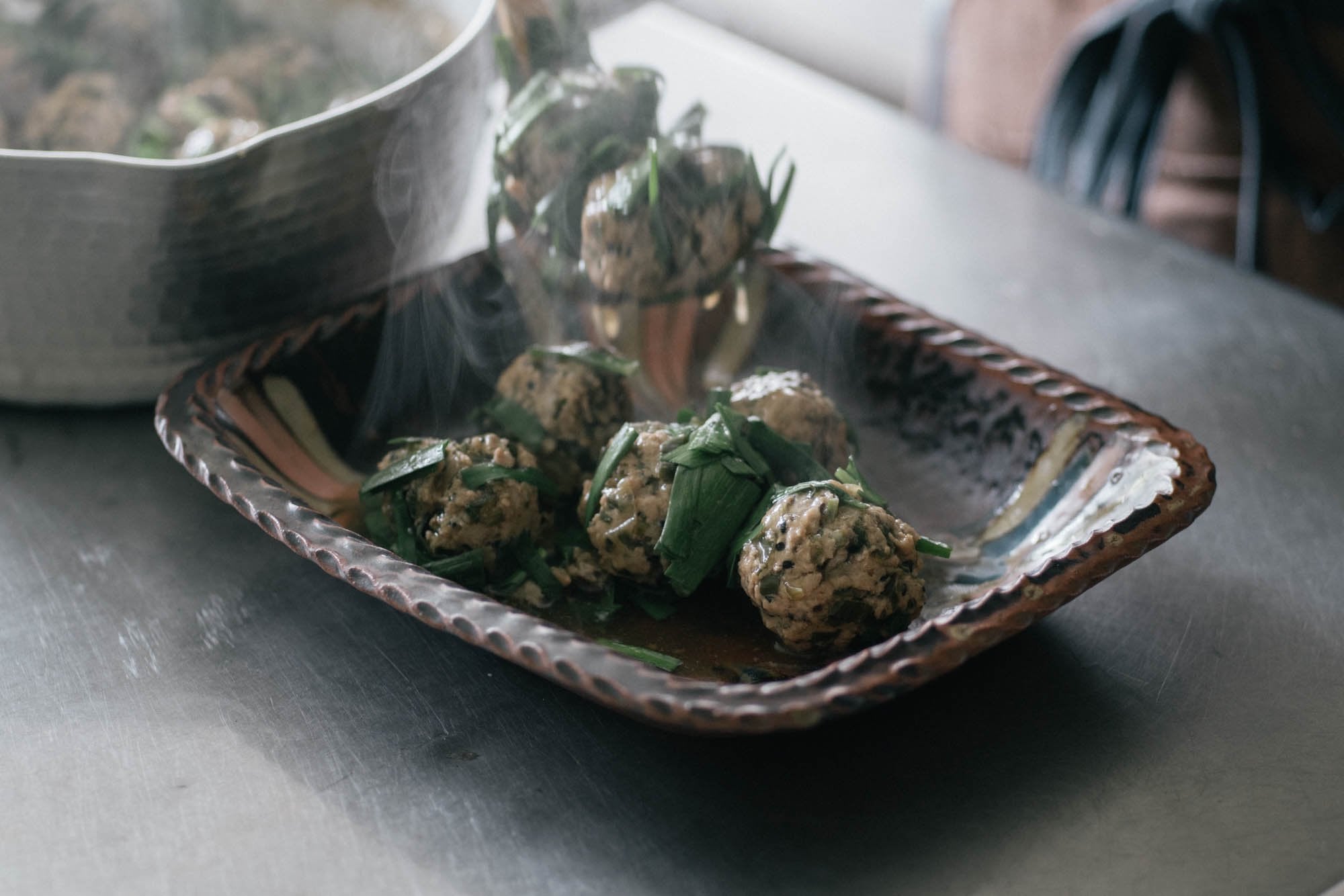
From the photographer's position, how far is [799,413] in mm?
→ 937

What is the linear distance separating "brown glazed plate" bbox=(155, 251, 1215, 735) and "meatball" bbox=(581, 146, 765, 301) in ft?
Answer: 0.43

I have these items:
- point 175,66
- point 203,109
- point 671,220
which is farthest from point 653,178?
point 175,66

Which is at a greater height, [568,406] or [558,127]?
[558,127]

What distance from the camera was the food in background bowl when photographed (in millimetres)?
1309

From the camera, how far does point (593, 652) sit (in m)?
0.72

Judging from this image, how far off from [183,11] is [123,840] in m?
1.07

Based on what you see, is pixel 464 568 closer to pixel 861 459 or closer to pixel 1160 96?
pixel 861 459

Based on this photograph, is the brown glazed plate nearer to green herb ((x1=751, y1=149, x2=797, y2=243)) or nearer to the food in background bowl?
green herb ((x1=751, y1=149, x2=797, y2=243))

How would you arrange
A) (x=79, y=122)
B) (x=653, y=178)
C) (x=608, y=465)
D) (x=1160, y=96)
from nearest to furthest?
(x=608, y=465) → (x=653, y=178) → (x=79, y=122) → (x=1160, y=96)

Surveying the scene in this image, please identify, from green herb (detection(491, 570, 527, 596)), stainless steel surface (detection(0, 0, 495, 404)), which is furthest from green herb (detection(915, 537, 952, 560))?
stainless steel surface (detection(0, 0, 495, 404))

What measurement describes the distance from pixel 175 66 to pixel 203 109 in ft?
0.59

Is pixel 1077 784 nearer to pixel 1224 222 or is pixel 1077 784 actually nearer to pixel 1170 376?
pixel 1170 376

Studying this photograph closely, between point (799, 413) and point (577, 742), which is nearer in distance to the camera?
point (577, 742)

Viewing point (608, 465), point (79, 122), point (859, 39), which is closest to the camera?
point (608, 465)
